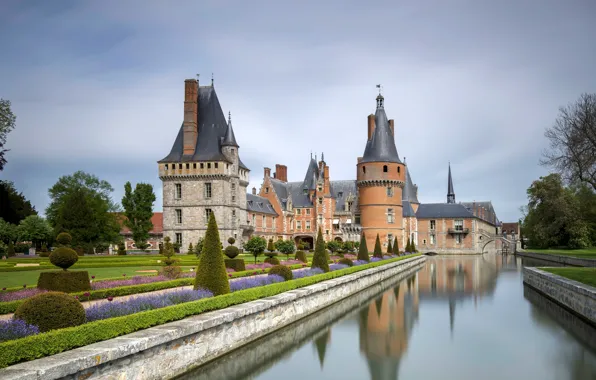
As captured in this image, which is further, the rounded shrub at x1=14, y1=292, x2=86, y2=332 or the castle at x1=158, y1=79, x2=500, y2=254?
the castle at x1=158, y1=79, x2=500, y2=254

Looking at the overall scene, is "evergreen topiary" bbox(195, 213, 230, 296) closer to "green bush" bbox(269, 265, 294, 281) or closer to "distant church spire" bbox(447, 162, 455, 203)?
"green bush" bbox(269, 265, 294, 281)

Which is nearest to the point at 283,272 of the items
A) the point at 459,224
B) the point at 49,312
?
the point at 49,312

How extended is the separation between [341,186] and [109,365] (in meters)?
58.9

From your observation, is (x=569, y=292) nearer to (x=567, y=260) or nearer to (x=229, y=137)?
(x=567, y=260)

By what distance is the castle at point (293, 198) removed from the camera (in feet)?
141

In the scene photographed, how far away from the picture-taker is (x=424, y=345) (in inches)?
446

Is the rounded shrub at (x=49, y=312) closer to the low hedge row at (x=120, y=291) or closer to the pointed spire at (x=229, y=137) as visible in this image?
the low hedge row at (x=120, y=291)

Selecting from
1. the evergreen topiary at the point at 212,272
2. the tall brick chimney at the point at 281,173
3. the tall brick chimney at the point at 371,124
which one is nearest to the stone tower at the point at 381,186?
the tall brick chimney at the point at 371,124

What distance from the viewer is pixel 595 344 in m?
11.0

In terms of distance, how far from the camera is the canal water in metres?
9.20


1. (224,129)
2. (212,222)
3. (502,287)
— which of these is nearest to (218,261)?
(212,222)

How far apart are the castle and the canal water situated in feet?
88.5

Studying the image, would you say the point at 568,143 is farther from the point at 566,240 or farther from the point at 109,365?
the point at 566,240

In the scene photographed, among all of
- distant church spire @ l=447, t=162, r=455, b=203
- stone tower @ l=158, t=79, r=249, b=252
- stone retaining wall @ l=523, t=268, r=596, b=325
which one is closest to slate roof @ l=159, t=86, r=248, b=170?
stone tower @ l=158, t=79, r=249, b=252
